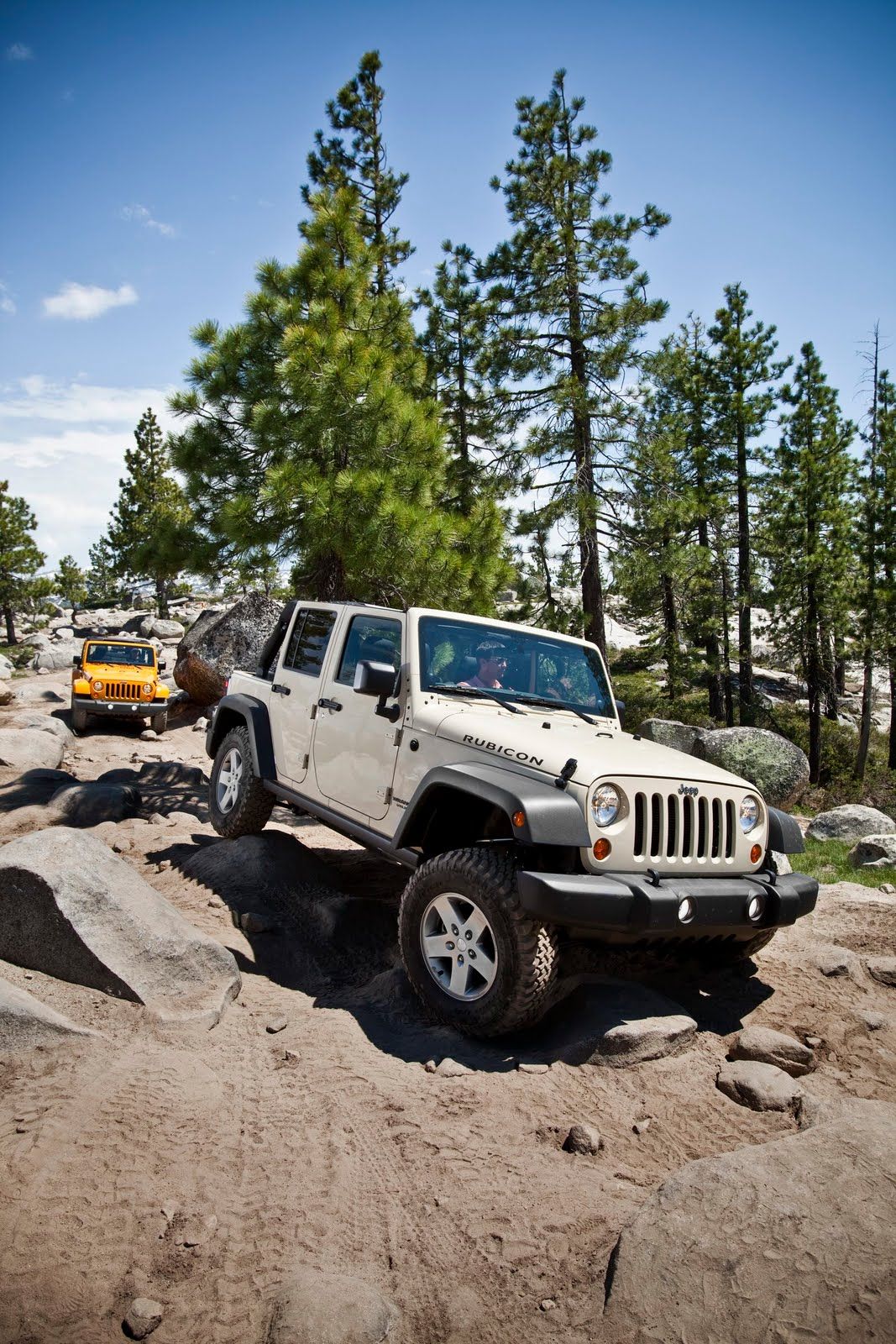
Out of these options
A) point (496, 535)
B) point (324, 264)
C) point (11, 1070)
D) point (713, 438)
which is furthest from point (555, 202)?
point (11, 1070)

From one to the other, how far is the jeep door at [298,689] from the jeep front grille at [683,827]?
106 inches

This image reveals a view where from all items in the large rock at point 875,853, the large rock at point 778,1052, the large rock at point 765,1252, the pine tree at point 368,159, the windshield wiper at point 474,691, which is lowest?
the large rock at point 875,853

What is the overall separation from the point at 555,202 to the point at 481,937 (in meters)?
14.7

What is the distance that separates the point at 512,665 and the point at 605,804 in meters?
1.64

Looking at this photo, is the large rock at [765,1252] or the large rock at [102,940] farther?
the large rock at [102,940]

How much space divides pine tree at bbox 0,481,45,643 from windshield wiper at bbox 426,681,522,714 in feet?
144

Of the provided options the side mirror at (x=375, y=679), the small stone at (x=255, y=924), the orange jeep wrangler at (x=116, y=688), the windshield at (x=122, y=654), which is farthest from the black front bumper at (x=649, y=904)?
the windshield at (x=122, y=654)

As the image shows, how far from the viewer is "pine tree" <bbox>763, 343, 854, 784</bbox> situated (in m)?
23.0

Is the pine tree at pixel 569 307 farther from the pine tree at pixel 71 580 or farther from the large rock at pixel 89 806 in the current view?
the pine tree at pixel 71 580

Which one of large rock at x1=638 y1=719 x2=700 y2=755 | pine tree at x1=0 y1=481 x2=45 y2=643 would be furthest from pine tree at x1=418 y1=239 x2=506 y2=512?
pine tree at x1=0 y1=481 x2=45 y2=643

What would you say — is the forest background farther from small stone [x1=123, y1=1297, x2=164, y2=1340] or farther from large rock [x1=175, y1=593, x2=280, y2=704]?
small stone [x1=123, y1=1297, x2=164, y2=1340]

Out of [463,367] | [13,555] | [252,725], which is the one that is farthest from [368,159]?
[13,555]

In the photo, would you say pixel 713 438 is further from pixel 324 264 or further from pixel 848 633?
pixel 324 264

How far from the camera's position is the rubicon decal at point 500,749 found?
13.0 ft
